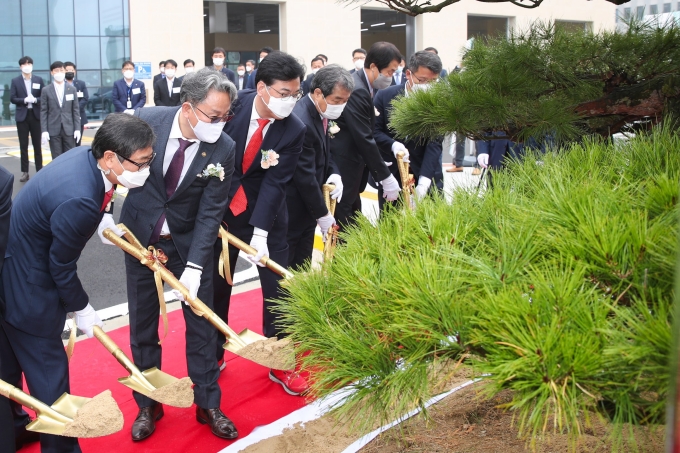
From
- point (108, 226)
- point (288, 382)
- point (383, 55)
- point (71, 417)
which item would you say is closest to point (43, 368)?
point (71, 417)

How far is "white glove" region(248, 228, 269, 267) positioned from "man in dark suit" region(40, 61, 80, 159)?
8011mm

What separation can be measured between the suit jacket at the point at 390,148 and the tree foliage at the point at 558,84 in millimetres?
2715

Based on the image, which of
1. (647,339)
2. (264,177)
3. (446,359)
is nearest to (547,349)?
(647,339)

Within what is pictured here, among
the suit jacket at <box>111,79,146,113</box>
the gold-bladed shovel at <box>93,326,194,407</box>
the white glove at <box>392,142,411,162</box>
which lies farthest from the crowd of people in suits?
the suit jacket at <box>111,79,146,113</box>

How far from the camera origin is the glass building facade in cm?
2050

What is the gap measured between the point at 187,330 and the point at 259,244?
1.99 ft

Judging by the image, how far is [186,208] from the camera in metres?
3.20

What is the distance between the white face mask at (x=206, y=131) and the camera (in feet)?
10.2

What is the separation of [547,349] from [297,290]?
813 millimetres

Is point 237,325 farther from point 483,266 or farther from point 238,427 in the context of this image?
point 483,266

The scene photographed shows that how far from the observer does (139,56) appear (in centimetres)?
2198

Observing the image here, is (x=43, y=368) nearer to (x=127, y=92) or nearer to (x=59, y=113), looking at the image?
(x=59, y=113)

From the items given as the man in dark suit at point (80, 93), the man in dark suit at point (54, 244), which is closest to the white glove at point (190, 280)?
the man in dark suit at point (54, 244)

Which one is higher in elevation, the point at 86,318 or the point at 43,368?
the point at 86,318
